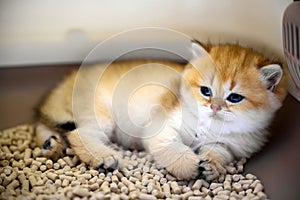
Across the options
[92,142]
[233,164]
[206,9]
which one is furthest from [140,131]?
[206,9]

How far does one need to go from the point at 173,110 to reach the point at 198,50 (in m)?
0.16

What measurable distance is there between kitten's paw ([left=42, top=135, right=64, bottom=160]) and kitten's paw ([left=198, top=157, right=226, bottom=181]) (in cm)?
34

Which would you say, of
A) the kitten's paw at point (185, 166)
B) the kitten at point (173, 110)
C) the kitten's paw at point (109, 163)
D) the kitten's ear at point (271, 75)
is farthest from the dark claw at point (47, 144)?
the kitten's ear at point (271, 75)

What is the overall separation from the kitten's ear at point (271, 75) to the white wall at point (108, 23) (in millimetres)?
80

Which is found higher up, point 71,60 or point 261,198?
point 71,60

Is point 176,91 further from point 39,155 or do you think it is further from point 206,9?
point 39,155

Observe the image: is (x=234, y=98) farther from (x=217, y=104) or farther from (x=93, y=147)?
(x=93, y=147)

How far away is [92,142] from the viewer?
3.54 feet

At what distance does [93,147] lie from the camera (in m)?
1.07

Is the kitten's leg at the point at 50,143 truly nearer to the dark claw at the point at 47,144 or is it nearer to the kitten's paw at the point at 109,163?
the dark claw at the point at 47,144

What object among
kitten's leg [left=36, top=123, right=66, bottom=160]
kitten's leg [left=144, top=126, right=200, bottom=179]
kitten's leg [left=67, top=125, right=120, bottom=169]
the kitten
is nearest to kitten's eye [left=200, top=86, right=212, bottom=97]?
the kitten

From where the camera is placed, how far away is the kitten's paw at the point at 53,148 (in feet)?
3.52

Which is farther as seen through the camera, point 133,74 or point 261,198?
point 133,74

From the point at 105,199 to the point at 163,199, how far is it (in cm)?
13
